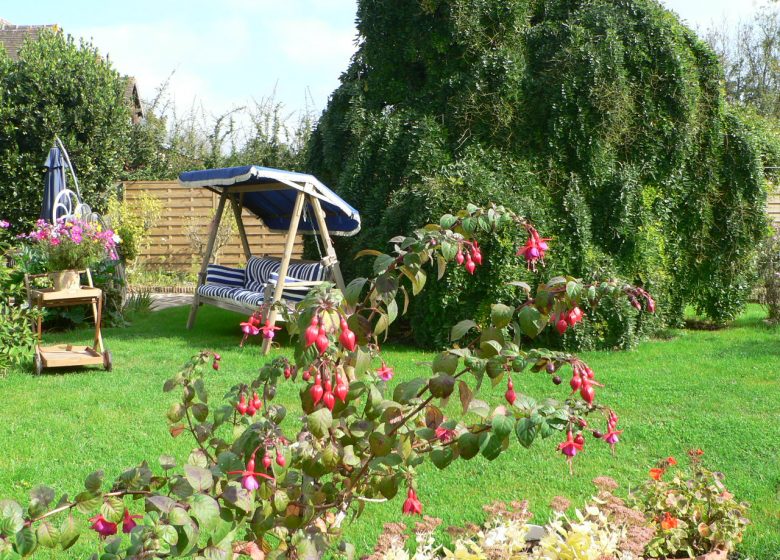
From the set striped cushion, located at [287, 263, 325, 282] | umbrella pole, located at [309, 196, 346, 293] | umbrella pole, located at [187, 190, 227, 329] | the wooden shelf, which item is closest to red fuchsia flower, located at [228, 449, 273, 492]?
the wooden shelf

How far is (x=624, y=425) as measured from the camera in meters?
5.22

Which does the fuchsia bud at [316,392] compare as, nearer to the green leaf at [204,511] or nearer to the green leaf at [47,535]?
the green leaf at [204,511]

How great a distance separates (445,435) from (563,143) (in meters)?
6.72

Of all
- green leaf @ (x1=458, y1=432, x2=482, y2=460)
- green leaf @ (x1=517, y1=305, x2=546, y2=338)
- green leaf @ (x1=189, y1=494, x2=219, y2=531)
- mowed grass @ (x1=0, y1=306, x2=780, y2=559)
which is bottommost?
mowed grass @ (x1=0, y1=306, x2=780, y2=559)

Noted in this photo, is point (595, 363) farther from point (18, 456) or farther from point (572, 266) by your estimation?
point (18, 456)

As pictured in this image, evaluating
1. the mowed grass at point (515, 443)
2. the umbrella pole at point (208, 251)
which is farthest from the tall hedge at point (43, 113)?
the mowed grass at point (515, 443)

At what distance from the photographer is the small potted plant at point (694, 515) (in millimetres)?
2973

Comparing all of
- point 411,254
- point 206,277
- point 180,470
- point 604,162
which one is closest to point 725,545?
point 411,254

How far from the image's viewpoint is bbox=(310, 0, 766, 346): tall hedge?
316 inches

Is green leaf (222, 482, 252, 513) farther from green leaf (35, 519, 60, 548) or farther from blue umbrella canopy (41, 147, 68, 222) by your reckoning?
blue umbrella canopy (41, 147, 68, 222)

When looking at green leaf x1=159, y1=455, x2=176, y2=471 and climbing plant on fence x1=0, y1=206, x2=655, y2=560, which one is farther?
green leaf x1=159, y1=455, x2=176, y2=471

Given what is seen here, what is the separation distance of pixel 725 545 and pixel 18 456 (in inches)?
153

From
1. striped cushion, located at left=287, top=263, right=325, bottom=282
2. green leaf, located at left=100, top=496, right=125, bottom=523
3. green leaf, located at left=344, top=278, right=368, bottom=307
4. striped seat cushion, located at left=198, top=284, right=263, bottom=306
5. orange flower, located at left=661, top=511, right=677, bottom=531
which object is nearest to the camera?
green leaf, located at left=100, top=496, right=125, bottom=523

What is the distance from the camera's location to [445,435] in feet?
6.83
